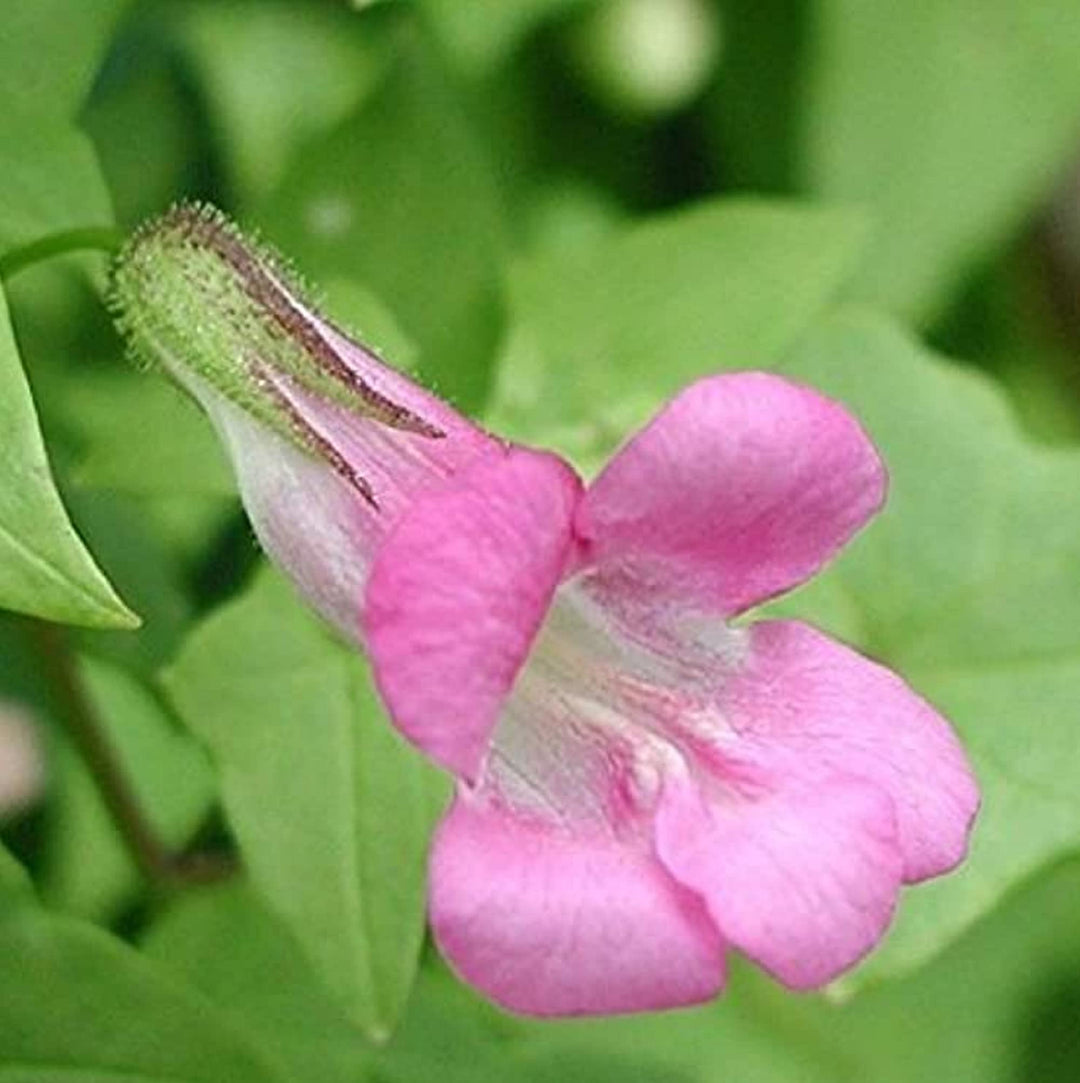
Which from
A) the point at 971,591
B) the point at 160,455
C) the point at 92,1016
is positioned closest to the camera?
the point at 92,1016

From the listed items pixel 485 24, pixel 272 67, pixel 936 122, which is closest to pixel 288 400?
pixel 485 24

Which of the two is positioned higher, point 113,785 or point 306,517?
point 306,517

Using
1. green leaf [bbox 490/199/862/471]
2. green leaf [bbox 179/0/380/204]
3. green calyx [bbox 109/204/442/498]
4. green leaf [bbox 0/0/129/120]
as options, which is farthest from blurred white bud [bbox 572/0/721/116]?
green calyx [bbox 109/204/442/498]

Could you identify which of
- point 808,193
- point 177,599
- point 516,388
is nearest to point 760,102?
point 808,193

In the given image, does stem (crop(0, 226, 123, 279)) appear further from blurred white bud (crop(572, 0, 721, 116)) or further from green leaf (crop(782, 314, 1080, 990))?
blurred white bud (crop(572, 0, 721, 116))

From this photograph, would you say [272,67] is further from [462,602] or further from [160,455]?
[462,602]

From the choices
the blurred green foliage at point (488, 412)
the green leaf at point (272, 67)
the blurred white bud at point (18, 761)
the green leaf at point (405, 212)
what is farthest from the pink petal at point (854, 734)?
the green leaf at point (272, 67)
